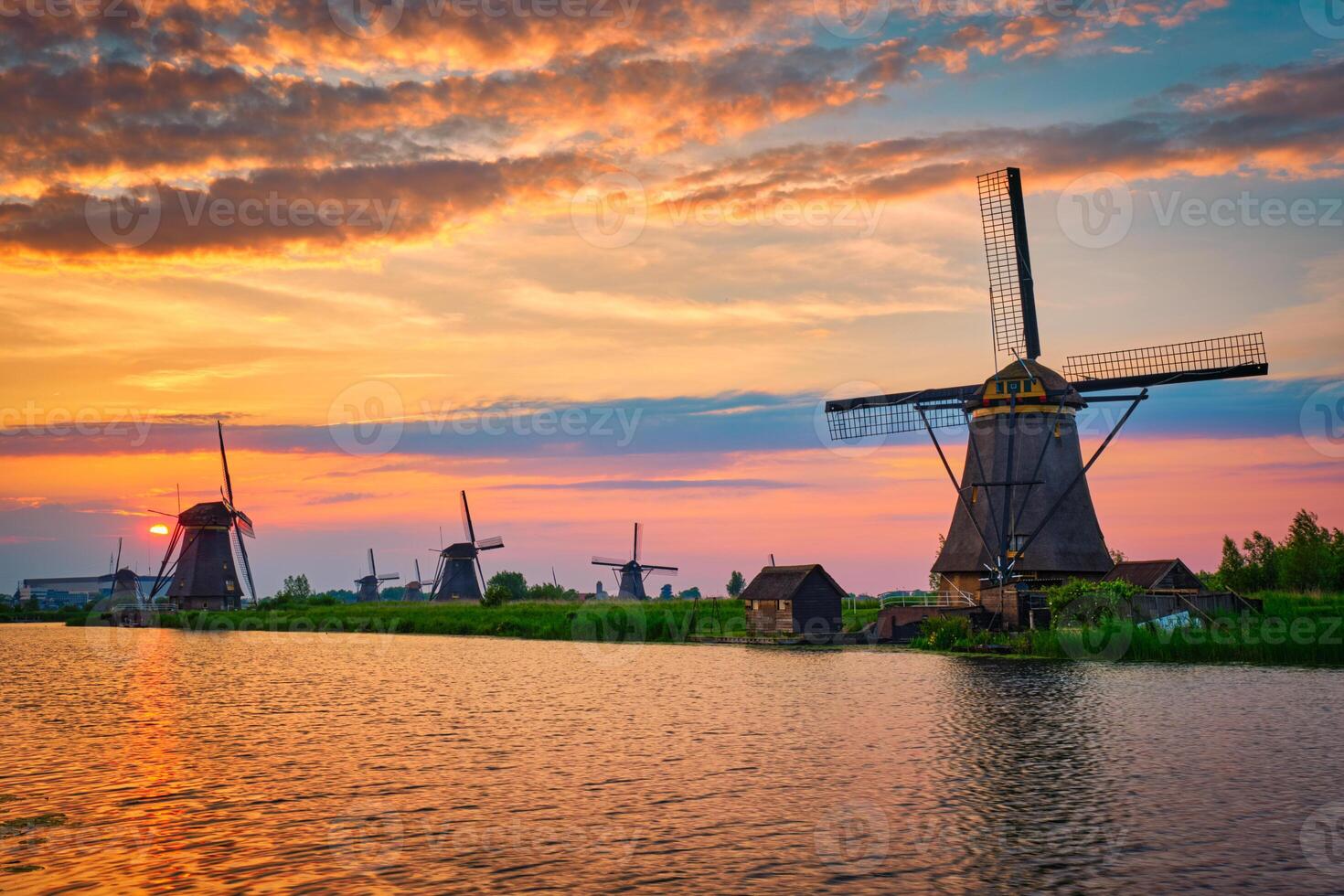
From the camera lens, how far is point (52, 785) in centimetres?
2144

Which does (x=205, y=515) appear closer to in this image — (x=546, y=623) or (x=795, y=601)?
(x=546, y=623)

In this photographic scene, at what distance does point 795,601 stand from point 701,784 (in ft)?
132

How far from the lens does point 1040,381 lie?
53156 millimetres

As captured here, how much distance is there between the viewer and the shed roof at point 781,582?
61062 mm

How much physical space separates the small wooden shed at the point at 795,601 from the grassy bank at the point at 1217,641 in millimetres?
12288

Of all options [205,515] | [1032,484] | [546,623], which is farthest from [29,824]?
[205,515]

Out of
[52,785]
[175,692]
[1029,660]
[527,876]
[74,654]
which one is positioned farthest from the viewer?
[74,654]

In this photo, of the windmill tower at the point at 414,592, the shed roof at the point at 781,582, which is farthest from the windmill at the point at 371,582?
the shed roof at the point at 781,582

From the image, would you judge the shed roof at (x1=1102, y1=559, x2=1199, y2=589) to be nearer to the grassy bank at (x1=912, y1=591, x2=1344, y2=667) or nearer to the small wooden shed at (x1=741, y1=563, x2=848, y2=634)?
the grassy bank at (x1=912, y1=591, x2=1344, y2=667)

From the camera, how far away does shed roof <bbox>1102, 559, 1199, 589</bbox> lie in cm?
4756

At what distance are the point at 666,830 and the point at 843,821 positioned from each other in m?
2.95

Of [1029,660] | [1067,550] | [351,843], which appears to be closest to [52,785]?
[351,843]

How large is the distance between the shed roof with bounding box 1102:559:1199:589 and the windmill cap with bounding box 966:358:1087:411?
8369mm

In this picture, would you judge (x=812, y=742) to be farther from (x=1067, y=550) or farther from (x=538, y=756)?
(x=1067, y=550)
